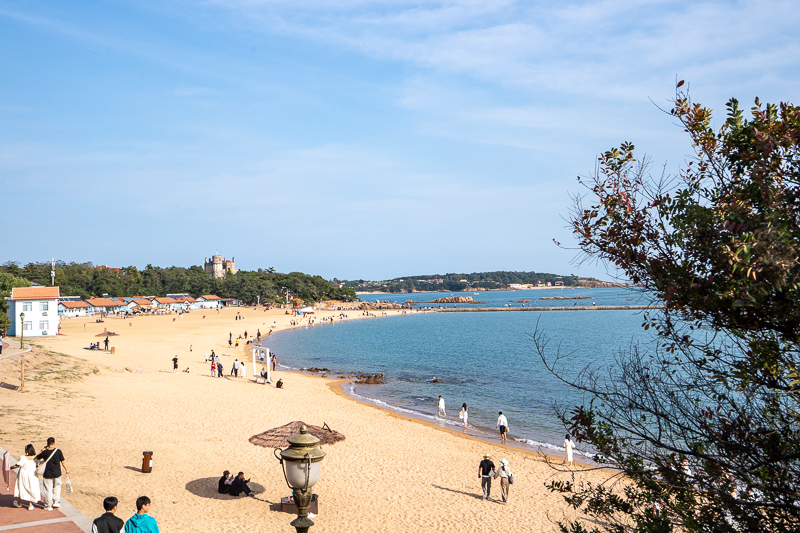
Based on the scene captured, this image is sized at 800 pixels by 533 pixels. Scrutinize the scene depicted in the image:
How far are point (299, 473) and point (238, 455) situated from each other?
1292 cm

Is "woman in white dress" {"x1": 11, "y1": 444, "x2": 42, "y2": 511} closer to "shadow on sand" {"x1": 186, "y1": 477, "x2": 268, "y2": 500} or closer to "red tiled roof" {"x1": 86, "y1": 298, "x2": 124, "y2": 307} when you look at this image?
"shadow on sand" {"x1": 186, "y1": 477, "x2": 268, "y2": 500}

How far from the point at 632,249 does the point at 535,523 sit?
10.7 meters

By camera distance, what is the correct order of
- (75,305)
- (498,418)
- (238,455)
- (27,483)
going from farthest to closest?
(75,305), (498,418), (238,455), (27,483)

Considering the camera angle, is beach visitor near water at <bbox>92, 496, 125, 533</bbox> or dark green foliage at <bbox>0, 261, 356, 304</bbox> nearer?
beach visitor near water at <bbox>92, 496, 125, 533</bbox>

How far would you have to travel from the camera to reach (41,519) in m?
9.27

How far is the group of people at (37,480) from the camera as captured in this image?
375 inches

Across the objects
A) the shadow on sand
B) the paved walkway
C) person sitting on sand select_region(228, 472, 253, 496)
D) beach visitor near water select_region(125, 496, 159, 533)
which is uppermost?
beach visitor near water select_region(125, 496, 159, 533)

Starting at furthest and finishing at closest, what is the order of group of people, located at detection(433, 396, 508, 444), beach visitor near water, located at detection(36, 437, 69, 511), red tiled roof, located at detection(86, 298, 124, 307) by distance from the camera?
red tiled roof, located at detection(86, 298, 124, 307)
group of people, located at detection(433, 396, 508, 444)
beach visitor near water, located at detection(36, 437, 69, 511)

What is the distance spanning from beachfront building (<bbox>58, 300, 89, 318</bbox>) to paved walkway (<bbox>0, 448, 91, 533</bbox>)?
9320cm

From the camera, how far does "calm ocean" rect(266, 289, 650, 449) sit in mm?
27109

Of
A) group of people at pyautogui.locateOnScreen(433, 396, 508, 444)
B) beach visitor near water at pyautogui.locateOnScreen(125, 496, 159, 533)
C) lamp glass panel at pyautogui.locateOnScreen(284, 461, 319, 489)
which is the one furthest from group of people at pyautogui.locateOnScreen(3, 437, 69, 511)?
group of people at pyautogui.locateOnScreen(433, 396, 508, 444)

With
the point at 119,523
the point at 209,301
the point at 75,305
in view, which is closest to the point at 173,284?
the point at 209,301

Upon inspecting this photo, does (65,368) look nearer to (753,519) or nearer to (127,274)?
(753,519)

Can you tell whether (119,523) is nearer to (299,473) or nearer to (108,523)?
(108,523)
